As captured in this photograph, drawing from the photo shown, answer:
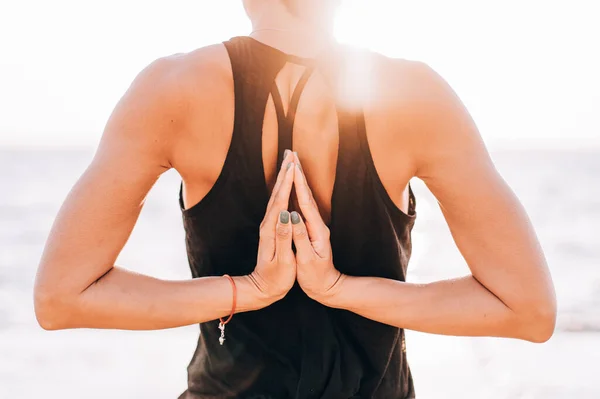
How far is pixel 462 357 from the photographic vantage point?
5957 millimetres

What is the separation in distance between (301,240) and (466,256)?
1.13 feet

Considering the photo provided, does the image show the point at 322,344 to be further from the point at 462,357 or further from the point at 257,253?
the point at 462,357

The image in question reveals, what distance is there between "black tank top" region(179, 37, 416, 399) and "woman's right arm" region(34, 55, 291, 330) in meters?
0.10

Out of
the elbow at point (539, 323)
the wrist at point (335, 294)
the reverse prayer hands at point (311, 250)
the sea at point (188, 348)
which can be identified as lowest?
the sea at point (188, 348)

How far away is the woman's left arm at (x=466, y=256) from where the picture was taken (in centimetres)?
123

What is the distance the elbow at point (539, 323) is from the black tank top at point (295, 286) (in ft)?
0.90

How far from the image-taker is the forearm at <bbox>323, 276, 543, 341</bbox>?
4.25ft

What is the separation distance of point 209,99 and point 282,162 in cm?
18

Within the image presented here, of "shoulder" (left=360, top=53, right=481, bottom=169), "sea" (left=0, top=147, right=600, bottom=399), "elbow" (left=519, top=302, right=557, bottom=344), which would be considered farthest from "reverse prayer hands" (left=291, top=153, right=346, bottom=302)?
"sea" (left=0, top=147, right=600, bottom=399)

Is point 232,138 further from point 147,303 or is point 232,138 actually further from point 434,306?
point 434,306

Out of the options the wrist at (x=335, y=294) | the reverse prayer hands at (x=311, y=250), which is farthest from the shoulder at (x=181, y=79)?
the wrist at (x=335, y=294)

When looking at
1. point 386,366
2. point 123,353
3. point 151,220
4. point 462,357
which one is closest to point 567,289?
point 462,357

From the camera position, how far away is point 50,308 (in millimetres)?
1228

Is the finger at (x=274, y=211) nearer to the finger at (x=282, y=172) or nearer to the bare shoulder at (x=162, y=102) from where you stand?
the finger at (x=282, y=172)
